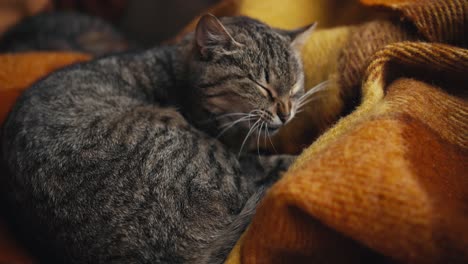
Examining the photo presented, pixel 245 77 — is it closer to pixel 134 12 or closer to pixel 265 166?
pixel 265 166

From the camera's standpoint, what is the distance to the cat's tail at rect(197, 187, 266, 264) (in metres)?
0.86

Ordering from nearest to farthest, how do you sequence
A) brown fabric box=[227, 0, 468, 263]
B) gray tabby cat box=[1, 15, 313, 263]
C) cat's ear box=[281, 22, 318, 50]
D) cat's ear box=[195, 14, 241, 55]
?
brown fabric box=[227, 0, 468, 263] → gray tabby cat box=[1, 15, 313, 263] → cat's ear box=[195, 14, 241, 55] → cat's ear box=[281, 22, 318, 50]

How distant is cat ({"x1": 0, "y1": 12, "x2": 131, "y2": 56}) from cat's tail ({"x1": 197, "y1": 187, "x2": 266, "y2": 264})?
128cm

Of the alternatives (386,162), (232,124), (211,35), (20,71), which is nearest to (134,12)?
(20,71)

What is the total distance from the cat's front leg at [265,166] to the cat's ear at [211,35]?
33cm

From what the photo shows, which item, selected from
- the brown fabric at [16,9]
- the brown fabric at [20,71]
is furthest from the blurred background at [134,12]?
the brown fabric at [20,71]

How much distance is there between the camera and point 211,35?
110 centimetres

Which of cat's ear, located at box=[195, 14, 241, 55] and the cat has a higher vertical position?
cat's ear, located at box=[195, 14, 241, 55]

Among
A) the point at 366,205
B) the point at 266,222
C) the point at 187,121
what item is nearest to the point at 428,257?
the point at 366,205

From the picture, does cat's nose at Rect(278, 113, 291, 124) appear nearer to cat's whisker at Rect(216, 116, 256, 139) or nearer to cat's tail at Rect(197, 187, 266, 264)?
cat's whisker at Rect(216, 116, 256, 139)

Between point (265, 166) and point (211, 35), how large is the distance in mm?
396

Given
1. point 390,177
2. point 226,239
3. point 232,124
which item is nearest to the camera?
point 390,177

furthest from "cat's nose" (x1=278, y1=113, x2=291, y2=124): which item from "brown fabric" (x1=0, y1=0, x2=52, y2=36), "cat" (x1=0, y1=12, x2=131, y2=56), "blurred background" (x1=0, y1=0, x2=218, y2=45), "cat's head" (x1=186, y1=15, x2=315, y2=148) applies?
"brown fabric" (x1=0, y1=0, x2=52, y2=36)

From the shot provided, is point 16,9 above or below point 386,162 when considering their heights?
below
